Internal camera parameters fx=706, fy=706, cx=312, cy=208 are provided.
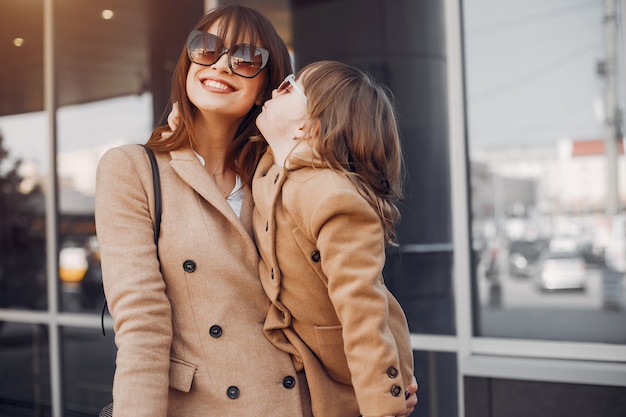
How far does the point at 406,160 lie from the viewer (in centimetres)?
465

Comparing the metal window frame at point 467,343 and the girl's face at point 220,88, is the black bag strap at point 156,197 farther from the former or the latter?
the metal window frame at point 467,343

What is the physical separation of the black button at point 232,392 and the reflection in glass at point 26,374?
3658mm

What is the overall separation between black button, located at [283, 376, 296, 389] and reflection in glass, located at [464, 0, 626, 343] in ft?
6.62

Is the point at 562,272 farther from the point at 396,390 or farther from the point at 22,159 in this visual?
the point at 396,390

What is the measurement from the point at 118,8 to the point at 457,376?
3.45 metres

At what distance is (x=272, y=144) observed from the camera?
1.63m

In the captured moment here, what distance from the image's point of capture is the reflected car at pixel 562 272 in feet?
45.6

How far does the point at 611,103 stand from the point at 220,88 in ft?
16.7

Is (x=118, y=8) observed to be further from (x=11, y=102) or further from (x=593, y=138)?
(x=593, y=138)

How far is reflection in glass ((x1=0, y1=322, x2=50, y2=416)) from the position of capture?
15.7ft

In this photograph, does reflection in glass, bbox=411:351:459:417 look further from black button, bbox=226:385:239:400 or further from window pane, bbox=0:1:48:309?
window pane, bbox=0:1:48:309

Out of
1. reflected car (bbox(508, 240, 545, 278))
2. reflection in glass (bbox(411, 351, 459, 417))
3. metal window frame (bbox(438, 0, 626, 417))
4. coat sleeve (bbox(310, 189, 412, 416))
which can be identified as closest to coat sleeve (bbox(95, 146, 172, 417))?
coat sleeve (bbox(310, 189, 412, 416))

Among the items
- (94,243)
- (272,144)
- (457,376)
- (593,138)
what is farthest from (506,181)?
(272,144)

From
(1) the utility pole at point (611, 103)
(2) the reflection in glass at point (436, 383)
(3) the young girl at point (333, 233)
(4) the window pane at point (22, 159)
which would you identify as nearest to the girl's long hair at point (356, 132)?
(3) the young girl at point (333, 233)
